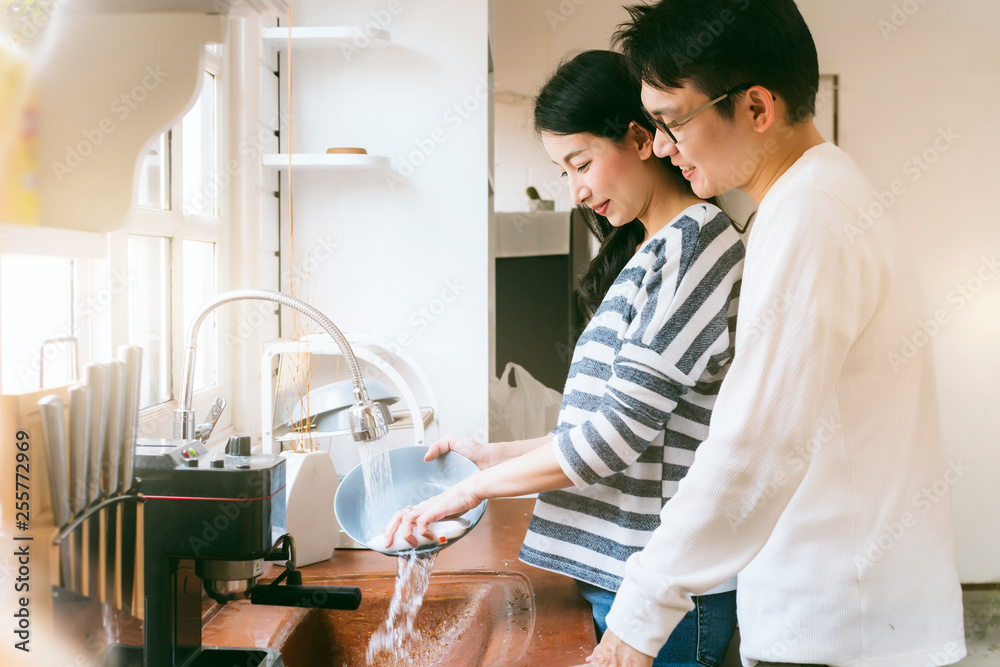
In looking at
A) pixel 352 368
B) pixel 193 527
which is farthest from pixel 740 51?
pixel 193 527

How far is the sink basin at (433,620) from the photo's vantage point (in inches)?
41.9

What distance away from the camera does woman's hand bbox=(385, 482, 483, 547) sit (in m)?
0.98

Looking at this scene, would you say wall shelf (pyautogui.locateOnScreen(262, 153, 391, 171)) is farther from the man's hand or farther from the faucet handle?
the man's hand

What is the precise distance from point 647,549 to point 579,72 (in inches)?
26.7

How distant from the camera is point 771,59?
2.55 feet

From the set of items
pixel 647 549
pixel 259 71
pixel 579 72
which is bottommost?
pixel 647 549

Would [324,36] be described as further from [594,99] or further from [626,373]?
[626,373]

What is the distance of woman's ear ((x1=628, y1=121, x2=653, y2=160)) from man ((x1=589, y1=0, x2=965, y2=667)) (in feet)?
0.89

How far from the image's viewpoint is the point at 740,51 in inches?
30.5

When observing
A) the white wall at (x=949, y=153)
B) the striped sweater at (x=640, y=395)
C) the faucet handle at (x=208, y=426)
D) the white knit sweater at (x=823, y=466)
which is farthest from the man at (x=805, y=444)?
the white wall at (x=949, y=153)

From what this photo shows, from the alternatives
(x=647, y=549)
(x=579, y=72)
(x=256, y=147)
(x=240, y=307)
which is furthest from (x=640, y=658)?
(x=256, y=147)

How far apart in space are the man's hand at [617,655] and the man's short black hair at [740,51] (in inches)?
22.1

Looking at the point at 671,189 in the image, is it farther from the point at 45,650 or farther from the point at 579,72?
the point at 45,650

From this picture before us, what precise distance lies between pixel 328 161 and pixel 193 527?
1.22 m
